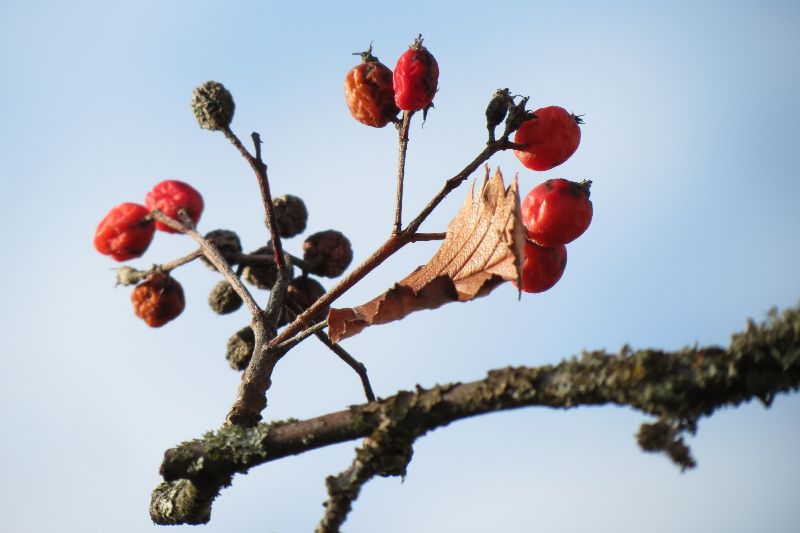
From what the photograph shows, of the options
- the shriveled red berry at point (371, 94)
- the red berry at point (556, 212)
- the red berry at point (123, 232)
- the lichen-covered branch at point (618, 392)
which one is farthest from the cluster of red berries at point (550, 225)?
the red berry at point (123, 232)

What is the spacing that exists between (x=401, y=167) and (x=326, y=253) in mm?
958

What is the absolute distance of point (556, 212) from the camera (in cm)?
302

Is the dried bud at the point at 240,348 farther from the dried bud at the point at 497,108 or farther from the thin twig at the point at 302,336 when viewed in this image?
the dried bud at the point at 497,108

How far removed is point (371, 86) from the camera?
3307 millimetres

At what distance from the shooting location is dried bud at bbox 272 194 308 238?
402cm

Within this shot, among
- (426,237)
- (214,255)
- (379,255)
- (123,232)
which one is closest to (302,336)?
(379,255)

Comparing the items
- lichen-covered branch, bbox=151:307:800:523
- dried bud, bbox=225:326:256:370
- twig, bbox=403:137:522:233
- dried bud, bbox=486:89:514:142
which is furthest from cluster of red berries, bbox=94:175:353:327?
lichen-covered branch, bbox=151:307:800:523

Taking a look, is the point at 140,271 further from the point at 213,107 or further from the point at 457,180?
the point at 457,180

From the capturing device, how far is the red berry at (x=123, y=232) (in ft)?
13.3

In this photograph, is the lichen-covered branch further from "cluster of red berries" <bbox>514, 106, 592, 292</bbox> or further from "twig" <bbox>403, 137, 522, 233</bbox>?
"cluster of red berries" <bbox>514, 106, 592, 292</bbox>

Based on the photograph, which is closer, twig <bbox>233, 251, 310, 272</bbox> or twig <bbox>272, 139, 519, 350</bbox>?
twig <bbox>272, 139, 519, 350</bbox>

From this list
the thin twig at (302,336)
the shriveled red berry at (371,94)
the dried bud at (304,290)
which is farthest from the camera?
the dried bud at (304,290)

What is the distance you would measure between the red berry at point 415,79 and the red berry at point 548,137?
0.36 m

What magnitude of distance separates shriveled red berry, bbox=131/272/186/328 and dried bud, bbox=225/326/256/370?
0.52m
